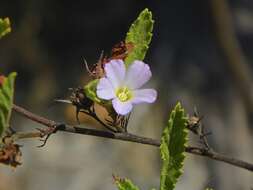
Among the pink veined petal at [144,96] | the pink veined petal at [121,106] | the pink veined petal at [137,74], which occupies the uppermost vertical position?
the pink veined petal at [137,74]

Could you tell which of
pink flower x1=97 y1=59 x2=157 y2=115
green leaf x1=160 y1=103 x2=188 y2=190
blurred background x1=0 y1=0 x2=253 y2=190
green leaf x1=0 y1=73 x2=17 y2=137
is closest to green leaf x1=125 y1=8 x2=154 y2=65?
pink flower x1=97 y1=59 x2=157 y2=115

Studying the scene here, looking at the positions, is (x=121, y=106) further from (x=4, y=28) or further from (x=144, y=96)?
(x=4, y=28)

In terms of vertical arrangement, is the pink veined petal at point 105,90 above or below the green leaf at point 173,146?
above

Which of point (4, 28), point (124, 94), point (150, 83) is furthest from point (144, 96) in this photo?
point (150, 83)

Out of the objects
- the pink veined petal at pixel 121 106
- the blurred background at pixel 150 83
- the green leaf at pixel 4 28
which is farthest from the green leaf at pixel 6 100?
the blurred background at pixel 150 83

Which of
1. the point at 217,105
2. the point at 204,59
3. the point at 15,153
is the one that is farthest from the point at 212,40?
the point at 15,153

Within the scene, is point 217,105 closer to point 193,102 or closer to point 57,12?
point 193,102

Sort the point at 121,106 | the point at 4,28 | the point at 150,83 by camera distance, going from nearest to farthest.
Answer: the point at 4,28
the point at 121,106
the point at 150,83

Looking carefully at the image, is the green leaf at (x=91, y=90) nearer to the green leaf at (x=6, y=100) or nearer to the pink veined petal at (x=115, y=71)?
the pink veined petal at (x=115, y=71)
